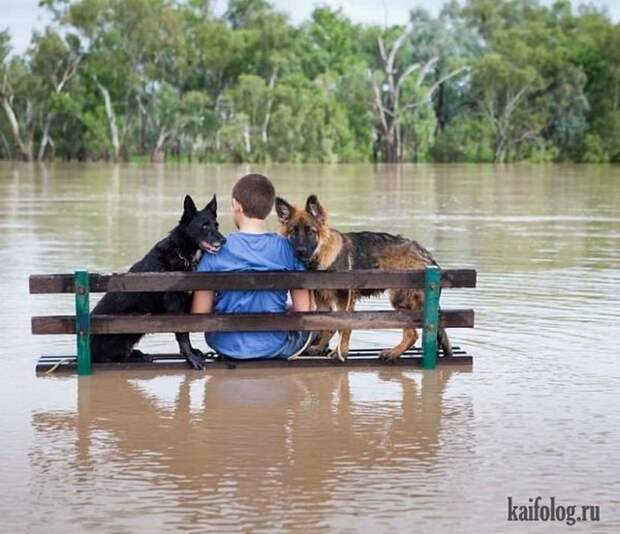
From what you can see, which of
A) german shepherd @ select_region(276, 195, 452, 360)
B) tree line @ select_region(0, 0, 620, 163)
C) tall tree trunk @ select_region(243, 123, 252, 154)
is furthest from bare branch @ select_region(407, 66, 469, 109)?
german shepherd @ select_region(276, 195, 452, 360)

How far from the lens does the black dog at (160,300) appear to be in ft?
29.7

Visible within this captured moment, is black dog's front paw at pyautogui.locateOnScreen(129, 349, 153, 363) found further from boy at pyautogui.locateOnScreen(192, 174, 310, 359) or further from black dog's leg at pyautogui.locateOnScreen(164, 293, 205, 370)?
boy at pyautogui.locateOnScreen(192, 174, 310, 359)

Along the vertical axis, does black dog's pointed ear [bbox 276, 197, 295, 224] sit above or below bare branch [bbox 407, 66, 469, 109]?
below

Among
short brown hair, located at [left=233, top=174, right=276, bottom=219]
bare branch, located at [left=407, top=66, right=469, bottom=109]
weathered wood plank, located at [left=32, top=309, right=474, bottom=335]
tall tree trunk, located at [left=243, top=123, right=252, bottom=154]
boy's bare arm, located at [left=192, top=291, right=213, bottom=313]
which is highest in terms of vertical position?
bare branch, located at [left=407, top=66, right=469, bottom=109]

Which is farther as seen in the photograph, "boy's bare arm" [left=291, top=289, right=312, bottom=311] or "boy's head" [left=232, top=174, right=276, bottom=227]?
"boy's bare arm" [left=291, top=289, right=312, bottom=311]

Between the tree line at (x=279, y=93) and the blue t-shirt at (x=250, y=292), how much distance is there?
8183cm

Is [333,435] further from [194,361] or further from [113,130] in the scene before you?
[113,130]

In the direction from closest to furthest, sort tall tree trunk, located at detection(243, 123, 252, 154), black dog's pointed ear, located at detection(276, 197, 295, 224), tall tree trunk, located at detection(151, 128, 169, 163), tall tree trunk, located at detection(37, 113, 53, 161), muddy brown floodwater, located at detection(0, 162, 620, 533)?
1. muddy brown floodwater, located at detection(0, 162, 620, 533)
2. black dog's pointed ear, located at detection(276, 197, 295, 224)
3. tall tree trunk, located at detection(243, 123, 252, 154)
4. tall tree trunk, located at detection(151, 128, 169, 163)
5. tall tree trunk, located at detection(37, 113, 53, 161)

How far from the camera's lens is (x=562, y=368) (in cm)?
947

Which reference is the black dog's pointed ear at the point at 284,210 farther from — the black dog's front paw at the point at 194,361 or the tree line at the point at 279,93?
the tree line at the point at 279,93

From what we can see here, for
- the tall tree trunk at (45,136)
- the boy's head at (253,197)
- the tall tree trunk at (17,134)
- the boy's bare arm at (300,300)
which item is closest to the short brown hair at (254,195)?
the boy's head at (253,197)

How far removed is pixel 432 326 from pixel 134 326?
2.03 meters

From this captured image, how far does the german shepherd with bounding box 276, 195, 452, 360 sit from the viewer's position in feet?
29.6

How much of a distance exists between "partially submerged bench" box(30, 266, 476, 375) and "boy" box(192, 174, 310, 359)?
13 centimetres
